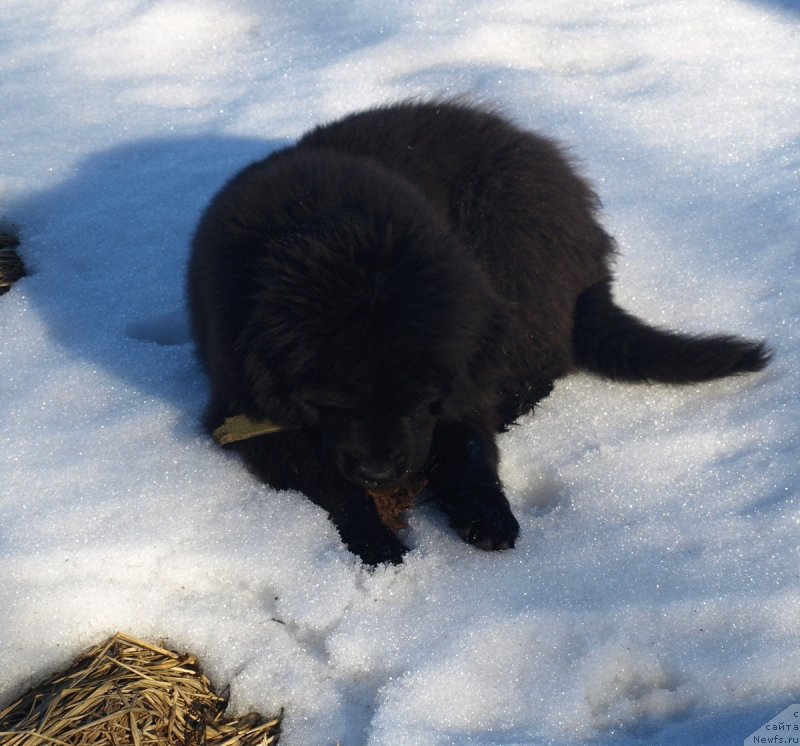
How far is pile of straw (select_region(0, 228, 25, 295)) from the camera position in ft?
12.3

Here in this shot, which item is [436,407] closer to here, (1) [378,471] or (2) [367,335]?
(1) [378,471]

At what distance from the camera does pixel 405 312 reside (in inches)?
90.4

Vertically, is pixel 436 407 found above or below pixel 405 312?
below

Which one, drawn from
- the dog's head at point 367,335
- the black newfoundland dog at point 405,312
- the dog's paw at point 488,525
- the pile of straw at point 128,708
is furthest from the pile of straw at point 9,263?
the dog's paw at point 488,525

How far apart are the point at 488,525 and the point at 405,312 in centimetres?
66

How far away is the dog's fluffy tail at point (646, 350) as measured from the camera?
3006 mm

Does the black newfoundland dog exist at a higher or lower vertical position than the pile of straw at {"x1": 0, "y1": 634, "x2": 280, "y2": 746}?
higher

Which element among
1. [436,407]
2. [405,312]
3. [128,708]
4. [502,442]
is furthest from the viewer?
[502,442]

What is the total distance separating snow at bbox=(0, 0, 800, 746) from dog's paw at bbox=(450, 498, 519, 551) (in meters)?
0.04

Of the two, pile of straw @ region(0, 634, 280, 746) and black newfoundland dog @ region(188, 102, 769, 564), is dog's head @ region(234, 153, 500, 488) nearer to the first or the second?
black newfoundland dog @ region(188, 102, 769, 564)

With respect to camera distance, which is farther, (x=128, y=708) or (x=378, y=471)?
(x=378, y=471)

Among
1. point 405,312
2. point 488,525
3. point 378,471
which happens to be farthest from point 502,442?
point 405,312

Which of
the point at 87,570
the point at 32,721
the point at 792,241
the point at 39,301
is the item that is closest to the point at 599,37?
the point at 792,241

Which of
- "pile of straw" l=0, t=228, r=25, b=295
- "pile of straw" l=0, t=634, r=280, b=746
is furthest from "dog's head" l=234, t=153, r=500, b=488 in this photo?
"pile of straw" l=0, t=228, r=25, b=295
